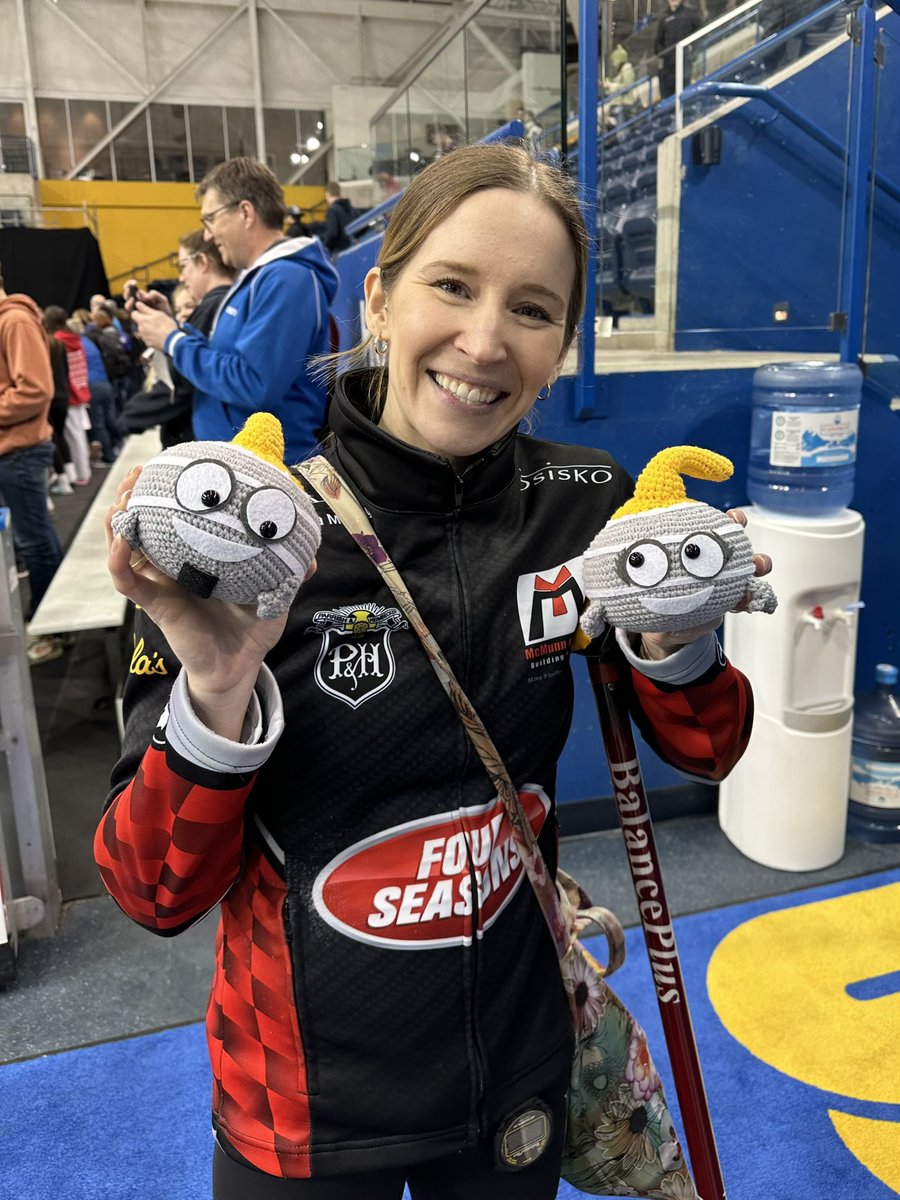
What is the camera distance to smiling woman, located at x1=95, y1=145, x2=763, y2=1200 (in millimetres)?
869

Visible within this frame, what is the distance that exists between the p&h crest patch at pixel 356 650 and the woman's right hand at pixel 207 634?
0.13 m

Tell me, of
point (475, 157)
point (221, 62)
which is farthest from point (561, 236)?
point (221, 62)

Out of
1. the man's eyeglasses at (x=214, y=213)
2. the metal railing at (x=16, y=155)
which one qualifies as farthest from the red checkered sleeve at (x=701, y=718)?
the metal railing at (x=16, y=155)

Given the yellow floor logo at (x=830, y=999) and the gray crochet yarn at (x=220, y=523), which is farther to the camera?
the yellow floor logo at (x=830, y=999)

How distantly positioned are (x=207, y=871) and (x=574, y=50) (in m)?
2.40

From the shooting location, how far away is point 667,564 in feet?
2.52

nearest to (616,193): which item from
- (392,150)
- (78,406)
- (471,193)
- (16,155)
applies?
(471,193)

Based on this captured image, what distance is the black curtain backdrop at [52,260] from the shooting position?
49.7 feet

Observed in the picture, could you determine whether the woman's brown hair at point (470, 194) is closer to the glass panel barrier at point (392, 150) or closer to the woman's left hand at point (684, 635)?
the woman's left hand at point (684, 635)

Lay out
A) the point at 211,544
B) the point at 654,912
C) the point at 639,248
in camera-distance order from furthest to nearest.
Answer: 1. the point at 639,248
2. the point at 654,912
3. the point at 211,544

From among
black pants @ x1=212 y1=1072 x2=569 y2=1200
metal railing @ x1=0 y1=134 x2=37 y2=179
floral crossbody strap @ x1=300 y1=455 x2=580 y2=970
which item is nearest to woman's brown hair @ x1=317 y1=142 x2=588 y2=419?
floral crossbody strap @ x1=300 y1=455 x2=580 y2=970

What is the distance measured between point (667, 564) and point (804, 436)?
6.41 ft

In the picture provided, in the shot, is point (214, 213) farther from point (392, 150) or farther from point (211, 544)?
point (392, 150)

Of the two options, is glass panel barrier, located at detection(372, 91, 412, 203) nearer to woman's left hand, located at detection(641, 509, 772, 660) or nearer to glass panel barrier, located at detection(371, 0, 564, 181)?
glass panel barrier, located at detection(371, 0, 564, 181)
